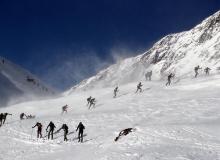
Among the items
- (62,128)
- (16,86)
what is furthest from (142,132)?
(16,86)

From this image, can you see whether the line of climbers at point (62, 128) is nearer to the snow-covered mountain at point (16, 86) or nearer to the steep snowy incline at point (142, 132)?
the steep snowy incline at point (142, 132)

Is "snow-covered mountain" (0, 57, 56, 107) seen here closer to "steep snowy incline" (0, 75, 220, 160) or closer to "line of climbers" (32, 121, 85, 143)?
"steep snowy incline" (0, 75, 220, 160)

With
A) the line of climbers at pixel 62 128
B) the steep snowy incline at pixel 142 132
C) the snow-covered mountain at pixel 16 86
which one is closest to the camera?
the steep snowy incline at pixel 142 132

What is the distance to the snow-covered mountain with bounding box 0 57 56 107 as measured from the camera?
132650 mm

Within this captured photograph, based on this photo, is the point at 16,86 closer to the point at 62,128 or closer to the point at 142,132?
the point at 62,128

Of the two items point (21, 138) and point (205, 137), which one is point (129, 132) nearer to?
point (205, 137)

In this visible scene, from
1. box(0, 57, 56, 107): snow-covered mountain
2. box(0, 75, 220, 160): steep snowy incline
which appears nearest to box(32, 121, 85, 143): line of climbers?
box(0, 75, 220, 160): steep snowy incline

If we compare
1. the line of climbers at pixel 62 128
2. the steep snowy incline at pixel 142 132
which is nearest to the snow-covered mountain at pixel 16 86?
the steep snowy incline at pixel 142 132

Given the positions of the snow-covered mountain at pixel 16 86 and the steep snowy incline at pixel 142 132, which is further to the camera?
the snow-covered mountain at pixel 16 86

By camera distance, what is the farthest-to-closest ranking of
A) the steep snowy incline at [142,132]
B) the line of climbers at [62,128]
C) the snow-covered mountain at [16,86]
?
the snow-covered mountain at [16,86], the line of climbers at [62,128], the steep snowy incline at [142,132]

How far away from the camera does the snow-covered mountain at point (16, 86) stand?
435ft

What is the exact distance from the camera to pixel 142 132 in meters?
37.7

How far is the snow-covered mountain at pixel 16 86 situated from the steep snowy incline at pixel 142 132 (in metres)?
68.7

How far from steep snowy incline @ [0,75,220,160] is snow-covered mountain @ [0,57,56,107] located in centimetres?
6874
